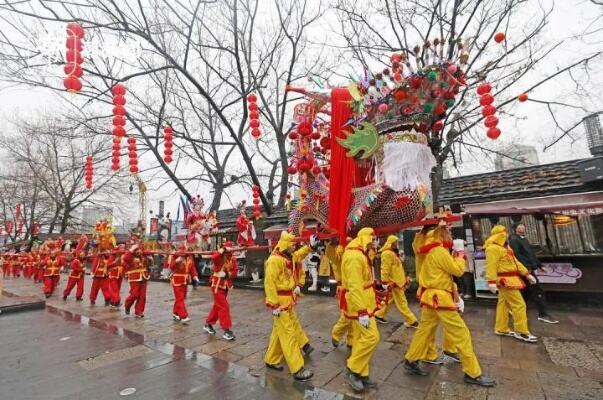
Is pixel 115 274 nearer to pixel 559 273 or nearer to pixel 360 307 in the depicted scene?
pixel 360 307

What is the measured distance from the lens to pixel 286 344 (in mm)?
4609

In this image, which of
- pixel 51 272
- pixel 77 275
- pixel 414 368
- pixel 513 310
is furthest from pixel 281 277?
pixel 51 272

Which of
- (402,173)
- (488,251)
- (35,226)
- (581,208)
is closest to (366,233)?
(402,173)

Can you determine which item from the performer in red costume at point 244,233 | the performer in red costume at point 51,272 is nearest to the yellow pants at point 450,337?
the performer in red costume at point 244,233

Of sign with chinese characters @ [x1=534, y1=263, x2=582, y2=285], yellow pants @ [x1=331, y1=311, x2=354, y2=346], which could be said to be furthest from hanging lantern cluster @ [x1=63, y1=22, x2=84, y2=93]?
sign with chinese characters @ [x1=534, y1=263, x2=582, y2=285]

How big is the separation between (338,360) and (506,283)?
10.9 ft

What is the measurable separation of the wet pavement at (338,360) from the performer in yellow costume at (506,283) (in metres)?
0.25

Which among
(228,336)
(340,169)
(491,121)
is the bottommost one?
(228,336)

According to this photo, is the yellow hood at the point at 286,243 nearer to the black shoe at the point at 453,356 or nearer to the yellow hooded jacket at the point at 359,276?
the yellow hooded jacket at the point at 359,276

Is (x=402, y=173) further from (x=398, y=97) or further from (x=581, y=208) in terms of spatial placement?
(x=581, y=208)

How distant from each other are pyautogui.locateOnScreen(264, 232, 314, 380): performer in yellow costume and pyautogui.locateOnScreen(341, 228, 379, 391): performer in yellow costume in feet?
2.50

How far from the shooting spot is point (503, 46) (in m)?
10.5

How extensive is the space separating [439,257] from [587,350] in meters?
3.26

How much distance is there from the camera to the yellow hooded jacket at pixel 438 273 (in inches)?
169
